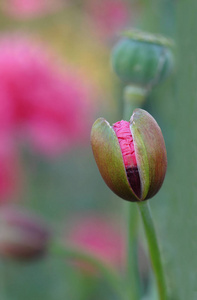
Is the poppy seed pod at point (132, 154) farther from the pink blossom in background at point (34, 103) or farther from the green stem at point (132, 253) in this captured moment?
the pink blossom in background at point (34, 103)

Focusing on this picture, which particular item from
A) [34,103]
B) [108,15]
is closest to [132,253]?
[34,103]

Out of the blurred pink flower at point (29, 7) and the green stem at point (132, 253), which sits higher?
the blurred pink flower at point (29, 7)

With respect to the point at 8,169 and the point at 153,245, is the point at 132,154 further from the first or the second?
the point at 8,169

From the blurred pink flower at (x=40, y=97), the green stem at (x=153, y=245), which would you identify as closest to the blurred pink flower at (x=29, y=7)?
the blurred pink flower at (x=40, y=97)

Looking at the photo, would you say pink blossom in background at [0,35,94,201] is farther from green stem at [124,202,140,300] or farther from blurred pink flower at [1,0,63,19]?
green stem at [124,202,140,300]

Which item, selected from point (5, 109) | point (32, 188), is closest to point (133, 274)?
point (5, 109)

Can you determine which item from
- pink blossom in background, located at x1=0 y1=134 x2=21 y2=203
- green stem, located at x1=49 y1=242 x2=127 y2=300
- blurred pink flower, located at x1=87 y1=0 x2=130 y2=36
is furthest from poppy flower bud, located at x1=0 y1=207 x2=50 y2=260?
blurred pink flower, located at x1=87 y1=0 x2=130 y2=36
